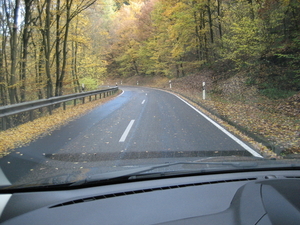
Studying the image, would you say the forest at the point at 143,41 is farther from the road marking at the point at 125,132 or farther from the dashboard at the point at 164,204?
the dashboard at the point at 164,204

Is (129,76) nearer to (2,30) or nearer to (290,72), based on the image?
(2,30)

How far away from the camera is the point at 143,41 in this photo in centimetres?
4206

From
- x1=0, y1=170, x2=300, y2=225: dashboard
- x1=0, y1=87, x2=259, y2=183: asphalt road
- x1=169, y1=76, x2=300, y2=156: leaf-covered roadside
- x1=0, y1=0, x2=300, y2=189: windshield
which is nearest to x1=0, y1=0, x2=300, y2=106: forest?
x1=0, y1=0, x2=300, y2=189: windshield

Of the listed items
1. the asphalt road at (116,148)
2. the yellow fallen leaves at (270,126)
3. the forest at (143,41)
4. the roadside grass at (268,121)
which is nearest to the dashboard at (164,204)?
the asphalt road at (116,148)

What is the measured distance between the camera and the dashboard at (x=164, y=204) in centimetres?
201

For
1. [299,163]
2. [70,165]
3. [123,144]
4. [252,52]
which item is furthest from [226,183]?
[252,52]

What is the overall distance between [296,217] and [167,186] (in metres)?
1.31

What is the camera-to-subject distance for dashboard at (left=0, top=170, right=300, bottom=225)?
6.61 feet

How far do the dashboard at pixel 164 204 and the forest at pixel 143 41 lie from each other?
39.0 ft

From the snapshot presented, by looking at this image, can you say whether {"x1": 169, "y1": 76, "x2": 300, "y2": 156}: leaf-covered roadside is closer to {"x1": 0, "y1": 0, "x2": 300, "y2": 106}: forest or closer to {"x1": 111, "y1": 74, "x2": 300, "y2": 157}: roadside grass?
{"x1": 111, "y1": 74, "x2": 300, "y2": 157}: roadside grass

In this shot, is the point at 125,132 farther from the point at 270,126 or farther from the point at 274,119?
the point at 274,119

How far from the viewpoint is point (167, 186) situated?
2766 mm

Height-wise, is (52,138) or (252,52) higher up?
(252,52)

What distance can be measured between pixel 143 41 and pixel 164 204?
41.9m
